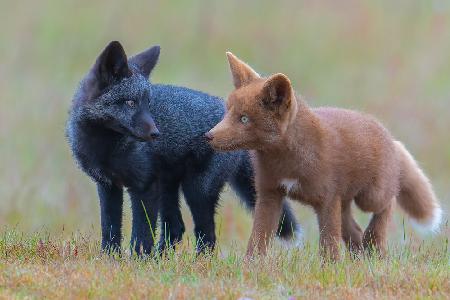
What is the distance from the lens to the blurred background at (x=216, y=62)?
11672 millimetres

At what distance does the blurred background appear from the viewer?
11.7 metres

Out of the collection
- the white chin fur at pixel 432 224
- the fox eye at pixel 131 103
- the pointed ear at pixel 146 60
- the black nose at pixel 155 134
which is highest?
the pointed ear at pixel 146 60

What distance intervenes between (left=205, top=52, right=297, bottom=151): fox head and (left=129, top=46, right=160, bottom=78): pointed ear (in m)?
1.09

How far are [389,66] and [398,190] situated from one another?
5.21 m

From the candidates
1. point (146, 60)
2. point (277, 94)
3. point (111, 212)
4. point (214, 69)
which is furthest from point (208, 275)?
point (214, 69)

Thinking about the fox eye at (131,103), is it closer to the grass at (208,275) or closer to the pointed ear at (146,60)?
the pointed ear at (146,60)

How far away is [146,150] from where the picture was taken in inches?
316

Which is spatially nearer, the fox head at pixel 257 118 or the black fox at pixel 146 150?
the fox head at pixel 257 118

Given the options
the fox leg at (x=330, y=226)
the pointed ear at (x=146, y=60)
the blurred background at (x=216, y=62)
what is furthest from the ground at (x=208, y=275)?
the blurred background at (x=216, y=62)

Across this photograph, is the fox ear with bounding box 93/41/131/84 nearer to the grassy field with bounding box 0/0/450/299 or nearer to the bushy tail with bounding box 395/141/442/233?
the grassy field with bounding box 0/0/450/299

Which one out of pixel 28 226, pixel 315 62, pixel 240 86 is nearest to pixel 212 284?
pixel 240 86

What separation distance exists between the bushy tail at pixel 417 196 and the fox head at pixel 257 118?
1728 millimetres

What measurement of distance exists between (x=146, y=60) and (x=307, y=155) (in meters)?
1.60

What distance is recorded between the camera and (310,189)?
24.5 ft
